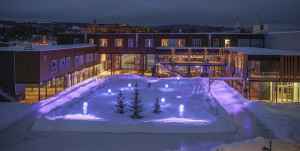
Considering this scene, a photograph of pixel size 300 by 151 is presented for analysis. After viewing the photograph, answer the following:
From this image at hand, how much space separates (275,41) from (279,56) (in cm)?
1356

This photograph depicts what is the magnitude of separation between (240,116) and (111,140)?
320 inches

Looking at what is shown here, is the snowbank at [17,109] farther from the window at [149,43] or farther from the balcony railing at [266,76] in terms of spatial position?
the window at [149,43]

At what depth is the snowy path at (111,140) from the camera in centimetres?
1202

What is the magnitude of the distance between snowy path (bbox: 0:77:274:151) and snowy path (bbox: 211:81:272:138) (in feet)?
0.15

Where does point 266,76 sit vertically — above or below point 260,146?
above

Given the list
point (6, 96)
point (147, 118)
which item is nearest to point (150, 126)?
point (147, 118)

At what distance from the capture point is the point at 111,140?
12922 mm

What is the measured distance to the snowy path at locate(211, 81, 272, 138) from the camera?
45.2 ft

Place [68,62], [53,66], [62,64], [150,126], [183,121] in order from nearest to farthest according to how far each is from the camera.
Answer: [150,126], [183,121], [53,66], [62,64], [68,62]

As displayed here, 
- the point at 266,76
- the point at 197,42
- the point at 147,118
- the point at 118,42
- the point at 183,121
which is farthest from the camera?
the point at 118,42

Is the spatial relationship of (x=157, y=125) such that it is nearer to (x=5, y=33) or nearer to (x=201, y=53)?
(x=201, y=53)

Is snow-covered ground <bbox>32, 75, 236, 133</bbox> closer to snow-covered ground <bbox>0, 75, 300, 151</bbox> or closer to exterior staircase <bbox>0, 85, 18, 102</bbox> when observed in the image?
snow-covered ground <bbox>0, 75, 300, 151</bbox>

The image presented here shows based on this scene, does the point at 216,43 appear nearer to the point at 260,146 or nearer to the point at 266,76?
the point at 266,76

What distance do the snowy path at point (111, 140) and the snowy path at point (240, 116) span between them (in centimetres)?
4
